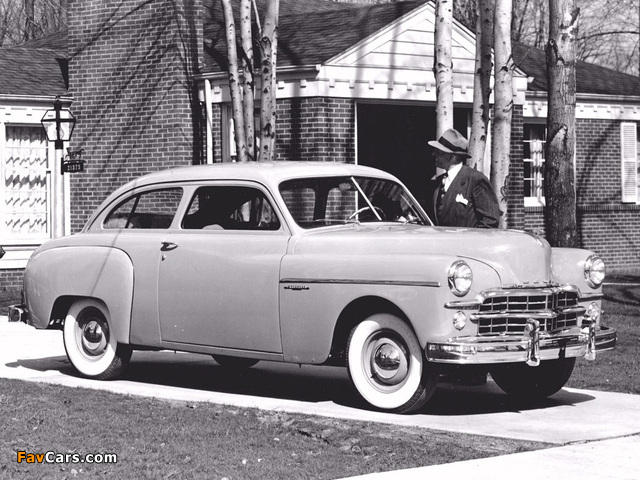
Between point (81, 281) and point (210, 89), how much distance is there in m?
10.0

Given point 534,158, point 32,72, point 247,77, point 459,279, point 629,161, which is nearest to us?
point 459,279

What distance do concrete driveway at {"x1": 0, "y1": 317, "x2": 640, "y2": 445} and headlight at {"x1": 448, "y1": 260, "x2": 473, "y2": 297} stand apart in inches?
35.2

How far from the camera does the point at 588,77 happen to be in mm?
26609

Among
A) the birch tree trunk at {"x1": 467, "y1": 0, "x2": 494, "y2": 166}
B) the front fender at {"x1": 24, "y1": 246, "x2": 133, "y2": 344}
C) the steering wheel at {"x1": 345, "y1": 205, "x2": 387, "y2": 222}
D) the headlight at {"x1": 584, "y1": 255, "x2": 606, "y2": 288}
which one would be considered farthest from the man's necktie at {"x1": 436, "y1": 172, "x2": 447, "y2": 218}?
the birch tree trunk at {"x1": 467, "y1": 0, "x2": 494, "y2": 166}

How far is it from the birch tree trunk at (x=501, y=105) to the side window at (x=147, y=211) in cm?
386

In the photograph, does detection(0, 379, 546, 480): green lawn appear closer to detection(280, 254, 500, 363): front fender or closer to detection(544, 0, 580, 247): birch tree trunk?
detection(280, 254, 500, 363): front fender

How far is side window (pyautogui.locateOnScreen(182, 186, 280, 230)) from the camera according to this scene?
32.2ft

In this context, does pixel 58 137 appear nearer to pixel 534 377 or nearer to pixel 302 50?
pixel 302 50

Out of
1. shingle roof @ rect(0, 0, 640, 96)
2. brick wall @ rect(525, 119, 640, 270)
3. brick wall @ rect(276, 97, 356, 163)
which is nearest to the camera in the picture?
brick wall @ rect(276, 97, 356, 163)

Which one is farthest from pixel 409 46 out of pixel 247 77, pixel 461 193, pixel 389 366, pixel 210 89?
pixel 389 366

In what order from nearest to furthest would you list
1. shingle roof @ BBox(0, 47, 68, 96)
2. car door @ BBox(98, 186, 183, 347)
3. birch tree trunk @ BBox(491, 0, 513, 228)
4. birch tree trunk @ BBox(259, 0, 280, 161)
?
car door @ BBox(98, 186, 183, 347) < birch tree trunk @ BBox(491, 0, 513, 228) < birch tree trunk @ BBox(259, 0, 280, 161) < shingle roof @ BBox(0, 47, 68, 96)

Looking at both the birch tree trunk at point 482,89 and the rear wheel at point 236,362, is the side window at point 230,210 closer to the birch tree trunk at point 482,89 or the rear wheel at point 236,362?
the rear wheel at point 236,362

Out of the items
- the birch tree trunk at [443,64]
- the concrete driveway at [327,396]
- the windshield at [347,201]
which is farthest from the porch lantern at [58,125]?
the windshield at [347,201]

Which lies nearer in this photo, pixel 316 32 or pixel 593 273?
pixel 593 273
